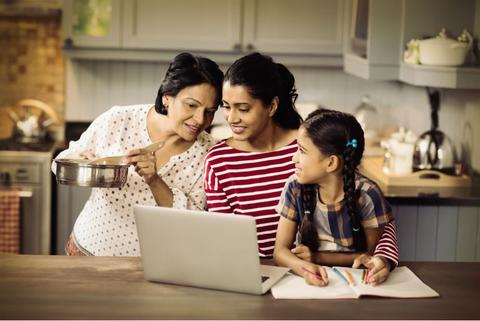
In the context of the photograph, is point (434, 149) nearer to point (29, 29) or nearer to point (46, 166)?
point (46, 166)

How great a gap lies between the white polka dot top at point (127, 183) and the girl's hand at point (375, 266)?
572mm

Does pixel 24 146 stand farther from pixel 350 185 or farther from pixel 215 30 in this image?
pixel 350 185

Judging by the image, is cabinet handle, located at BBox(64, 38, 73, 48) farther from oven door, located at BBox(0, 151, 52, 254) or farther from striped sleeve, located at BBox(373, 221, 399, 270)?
striped sleeve, located at BBox(373, 221, 399, 270)

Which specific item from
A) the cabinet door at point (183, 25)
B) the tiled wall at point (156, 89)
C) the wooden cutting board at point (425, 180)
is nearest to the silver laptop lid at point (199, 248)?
the wooden cutting board at point (425, 180)

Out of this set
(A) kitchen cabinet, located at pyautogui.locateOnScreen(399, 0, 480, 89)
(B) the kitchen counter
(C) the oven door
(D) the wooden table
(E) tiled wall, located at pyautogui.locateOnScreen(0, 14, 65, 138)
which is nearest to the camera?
(D) the wooden table

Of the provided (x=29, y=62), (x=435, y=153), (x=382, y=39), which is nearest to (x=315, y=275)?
(x=435, y=153)

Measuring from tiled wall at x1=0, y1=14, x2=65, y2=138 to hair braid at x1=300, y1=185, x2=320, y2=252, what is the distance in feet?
8.47

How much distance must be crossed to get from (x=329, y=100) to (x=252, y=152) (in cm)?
231

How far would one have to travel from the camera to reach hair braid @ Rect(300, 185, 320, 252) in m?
2.11

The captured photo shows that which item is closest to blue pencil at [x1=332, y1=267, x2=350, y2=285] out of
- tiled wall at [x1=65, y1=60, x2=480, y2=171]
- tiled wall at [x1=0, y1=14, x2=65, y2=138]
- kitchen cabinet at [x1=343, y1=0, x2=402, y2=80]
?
kitchen cabinet at [x1=343, y1=0, x2=402, y2=80]

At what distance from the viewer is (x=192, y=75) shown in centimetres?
231

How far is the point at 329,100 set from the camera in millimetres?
4562

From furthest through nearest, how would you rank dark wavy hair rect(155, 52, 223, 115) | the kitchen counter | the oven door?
the oven door < the kitchen counter < dark wavy hair rect(155, 52, 223, 115)

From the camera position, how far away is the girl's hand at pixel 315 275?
1.90 m
